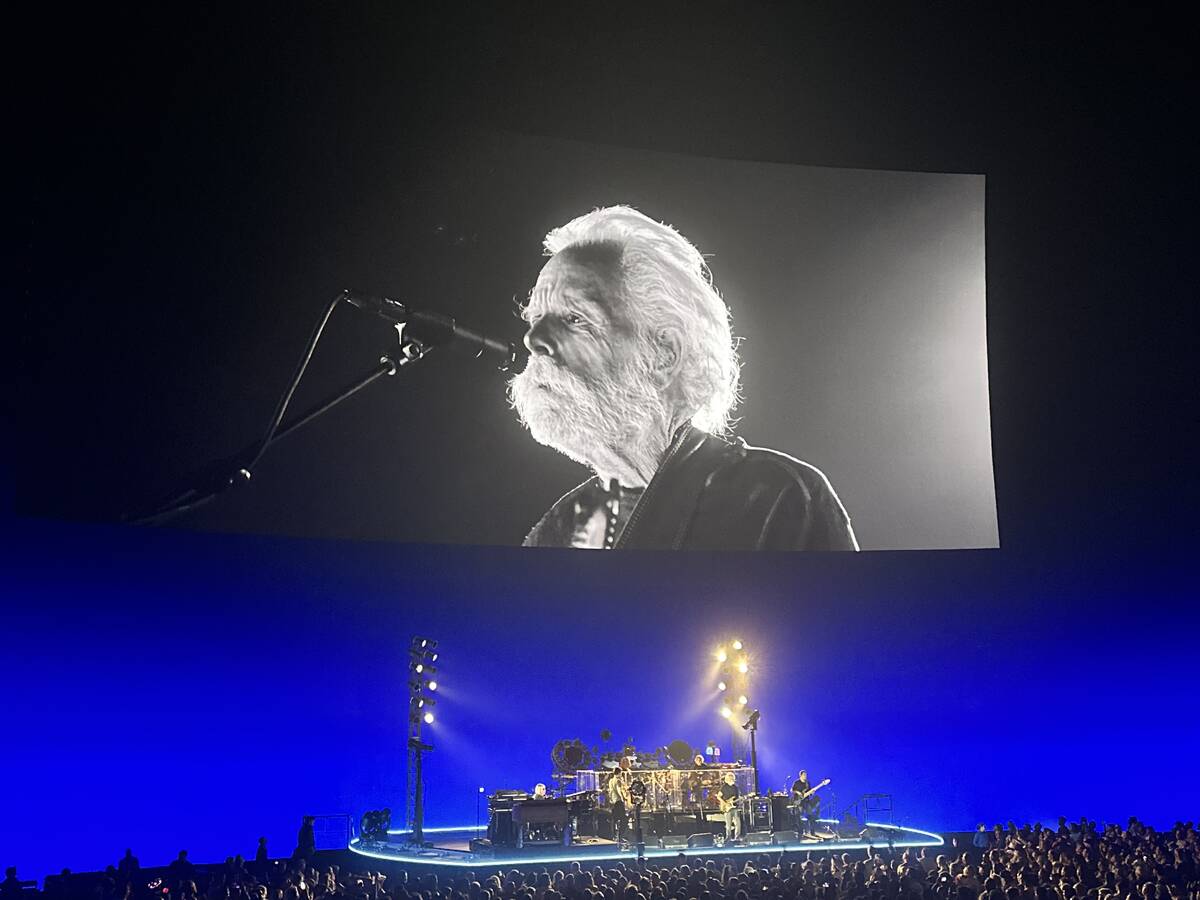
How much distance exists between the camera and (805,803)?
9461mm

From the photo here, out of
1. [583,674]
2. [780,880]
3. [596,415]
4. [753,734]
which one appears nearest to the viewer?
[780,880]

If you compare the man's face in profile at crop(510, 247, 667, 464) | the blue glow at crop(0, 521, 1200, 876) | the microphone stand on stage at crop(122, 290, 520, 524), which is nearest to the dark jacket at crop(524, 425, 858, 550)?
the man's face in profile at crop(510, 247, 667, 464)

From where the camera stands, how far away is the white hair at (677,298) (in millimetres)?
7660

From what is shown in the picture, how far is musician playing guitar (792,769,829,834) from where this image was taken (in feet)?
30.4

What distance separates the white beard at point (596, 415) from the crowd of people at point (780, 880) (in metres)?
2.84

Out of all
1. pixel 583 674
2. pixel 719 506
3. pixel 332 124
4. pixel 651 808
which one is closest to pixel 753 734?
pixel 651 808

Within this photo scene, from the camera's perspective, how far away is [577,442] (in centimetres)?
775

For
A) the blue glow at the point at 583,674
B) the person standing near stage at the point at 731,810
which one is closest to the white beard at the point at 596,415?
the blue glow at the point at 583,674

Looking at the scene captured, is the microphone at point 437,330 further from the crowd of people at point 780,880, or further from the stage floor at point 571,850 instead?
the stage floor at point 571,850

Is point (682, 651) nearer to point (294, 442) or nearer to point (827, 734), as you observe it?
point (827, 734)

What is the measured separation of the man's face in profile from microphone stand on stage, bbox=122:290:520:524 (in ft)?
0.89

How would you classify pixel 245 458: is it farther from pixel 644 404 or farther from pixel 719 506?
pixel 719 506

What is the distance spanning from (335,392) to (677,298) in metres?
2.57

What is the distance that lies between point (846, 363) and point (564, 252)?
234 cm
